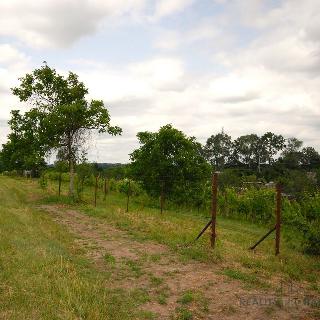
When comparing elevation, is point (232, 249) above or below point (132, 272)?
above

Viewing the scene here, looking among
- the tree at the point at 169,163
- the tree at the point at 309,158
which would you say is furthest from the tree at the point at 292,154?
the tree at the point at 169,163

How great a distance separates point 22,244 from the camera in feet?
38.8

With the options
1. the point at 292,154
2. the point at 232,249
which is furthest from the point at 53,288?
the point at 292,154

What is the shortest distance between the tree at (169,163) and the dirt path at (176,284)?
12.8 meters

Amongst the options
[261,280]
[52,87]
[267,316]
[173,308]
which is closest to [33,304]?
[173,308]

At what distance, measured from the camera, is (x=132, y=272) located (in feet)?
35.1

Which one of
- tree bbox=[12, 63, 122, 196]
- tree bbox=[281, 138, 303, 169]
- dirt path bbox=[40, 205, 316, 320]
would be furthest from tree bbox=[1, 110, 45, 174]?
tree bbox=[281, 138, 303, 169]

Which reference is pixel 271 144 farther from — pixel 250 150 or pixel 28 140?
pixel 28 140

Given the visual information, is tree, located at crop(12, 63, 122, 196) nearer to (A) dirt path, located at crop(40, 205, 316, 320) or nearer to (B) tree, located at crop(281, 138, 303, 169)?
(A) dirt path, located at crop(40, 205, 316, 320)

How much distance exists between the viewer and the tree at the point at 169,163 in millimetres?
27531

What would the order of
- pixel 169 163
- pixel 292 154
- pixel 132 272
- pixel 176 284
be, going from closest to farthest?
pixel 176 284
pixel 132 272
pixel 169 163
pixel 292 154

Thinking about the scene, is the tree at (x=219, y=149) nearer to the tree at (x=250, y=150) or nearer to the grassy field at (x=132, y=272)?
the tree at (x=250, y=150)

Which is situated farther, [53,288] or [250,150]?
[250,150]

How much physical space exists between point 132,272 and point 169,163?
16883 mm
